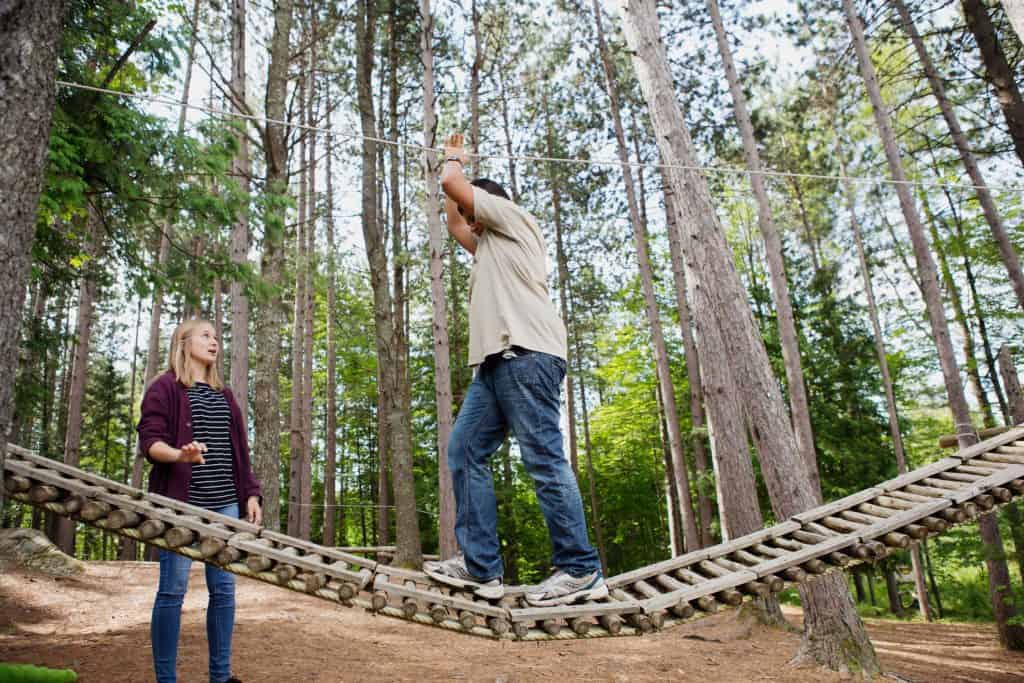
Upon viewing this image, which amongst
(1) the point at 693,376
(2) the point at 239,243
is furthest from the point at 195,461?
(1) the point at 693,376

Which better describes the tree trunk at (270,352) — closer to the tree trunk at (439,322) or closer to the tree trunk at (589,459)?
the tree trunk at (439,322)

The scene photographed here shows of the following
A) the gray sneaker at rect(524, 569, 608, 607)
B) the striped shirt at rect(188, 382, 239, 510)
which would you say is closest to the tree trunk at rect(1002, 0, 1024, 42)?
the gray sneaker at rect(524, 569, 608, 607)

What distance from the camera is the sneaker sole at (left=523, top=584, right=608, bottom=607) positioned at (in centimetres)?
238

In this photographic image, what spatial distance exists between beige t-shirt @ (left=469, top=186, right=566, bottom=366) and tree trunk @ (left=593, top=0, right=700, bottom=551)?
854cm

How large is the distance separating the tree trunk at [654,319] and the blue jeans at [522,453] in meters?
8.47

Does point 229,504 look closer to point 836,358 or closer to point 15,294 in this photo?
point 15,294

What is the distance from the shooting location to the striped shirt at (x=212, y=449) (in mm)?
2846

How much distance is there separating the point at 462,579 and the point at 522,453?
0.57m

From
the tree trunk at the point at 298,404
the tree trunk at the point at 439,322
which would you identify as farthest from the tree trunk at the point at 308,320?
the tree trunk at the point at 439,322

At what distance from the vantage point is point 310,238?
1392 cm

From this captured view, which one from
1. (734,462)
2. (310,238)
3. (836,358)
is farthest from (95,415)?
(836,358)

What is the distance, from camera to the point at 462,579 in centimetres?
255

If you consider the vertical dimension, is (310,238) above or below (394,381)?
above

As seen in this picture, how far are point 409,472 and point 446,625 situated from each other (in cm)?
687
